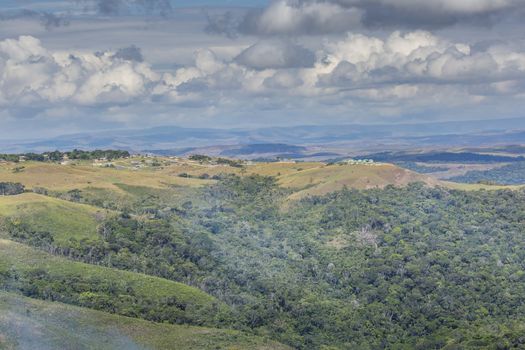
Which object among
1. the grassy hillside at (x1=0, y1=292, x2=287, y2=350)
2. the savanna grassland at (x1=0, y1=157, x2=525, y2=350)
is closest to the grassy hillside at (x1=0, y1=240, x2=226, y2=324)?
the savanna grassland at (x1=0, y1=157, x2=525, y2=350)

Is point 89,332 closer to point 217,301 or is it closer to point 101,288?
point 101,288

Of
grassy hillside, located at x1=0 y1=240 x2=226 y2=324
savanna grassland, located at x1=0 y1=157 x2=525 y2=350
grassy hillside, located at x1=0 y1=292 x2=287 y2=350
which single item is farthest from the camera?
grassy hillside, located at x1=0 y1=240 x2=226 y2=324

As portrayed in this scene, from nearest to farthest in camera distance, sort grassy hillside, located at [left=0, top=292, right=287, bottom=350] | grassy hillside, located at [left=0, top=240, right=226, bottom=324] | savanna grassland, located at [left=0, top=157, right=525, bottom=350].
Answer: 1. grassy hillside, located at [left=0, top=292, right=287, bottom=350]
2. savanna grassland, located at [left=0, top=157, right=525, bottom=350]
3. grassy hillside, located at [left=0, top=240, right=226, bottom=324]

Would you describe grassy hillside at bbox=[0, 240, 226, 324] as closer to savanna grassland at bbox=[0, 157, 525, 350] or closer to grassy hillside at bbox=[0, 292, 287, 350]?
savanna grassland at bbox=[0, 157, 525, 350]

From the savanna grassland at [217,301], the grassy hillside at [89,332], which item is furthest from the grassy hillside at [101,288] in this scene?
the grassy hillside at [89,332]

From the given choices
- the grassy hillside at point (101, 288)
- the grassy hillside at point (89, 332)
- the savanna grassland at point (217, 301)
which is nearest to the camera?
the grassy hillside at point (89, 332)

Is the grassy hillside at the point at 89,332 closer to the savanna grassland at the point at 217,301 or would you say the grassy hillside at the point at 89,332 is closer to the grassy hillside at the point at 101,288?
the savanna grassland at the point at 217,301

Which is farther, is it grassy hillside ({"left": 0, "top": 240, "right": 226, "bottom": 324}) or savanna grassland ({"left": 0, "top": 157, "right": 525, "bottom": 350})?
grassy hillside ({"left": 0, "top": 240, "right": 226, "bottom": 324})
